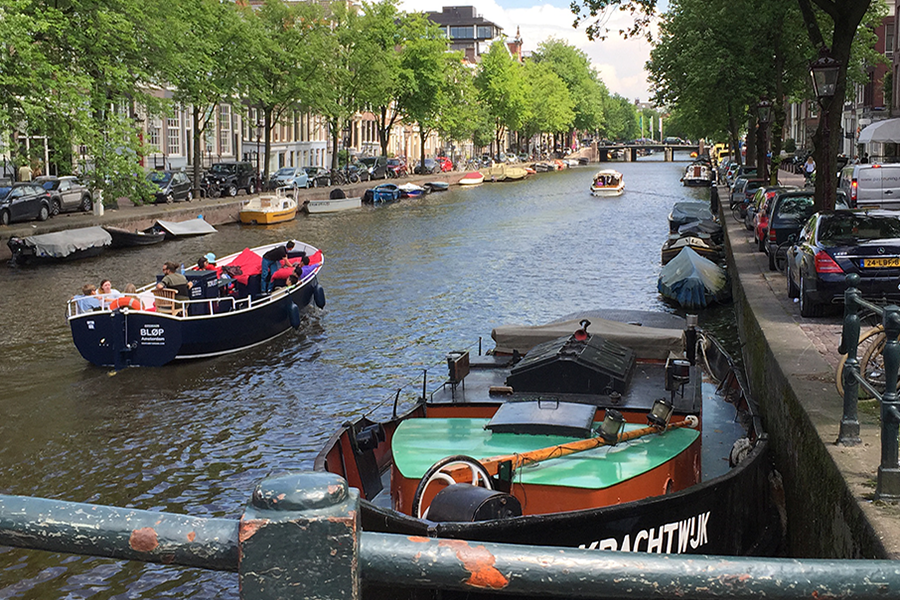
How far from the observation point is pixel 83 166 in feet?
123

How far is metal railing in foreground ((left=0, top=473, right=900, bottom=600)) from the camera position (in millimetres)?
1725

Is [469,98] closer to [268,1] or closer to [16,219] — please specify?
[268,1]

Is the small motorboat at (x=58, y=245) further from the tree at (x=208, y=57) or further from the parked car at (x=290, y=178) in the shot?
the parked car at (x=290, y=178)

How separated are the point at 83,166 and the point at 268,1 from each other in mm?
24294

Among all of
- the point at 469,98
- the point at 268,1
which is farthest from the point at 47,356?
the point at 469,98

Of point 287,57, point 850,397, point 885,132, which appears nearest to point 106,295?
point 850,397

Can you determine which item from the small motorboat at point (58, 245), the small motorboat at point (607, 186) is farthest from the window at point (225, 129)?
the small motorboat at point (58, 245)

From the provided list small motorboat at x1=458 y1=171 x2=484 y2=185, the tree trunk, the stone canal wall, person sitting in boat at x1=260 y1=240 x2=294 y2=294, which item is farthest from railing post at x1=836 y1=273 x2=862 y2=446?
small motorboat at x1=458 y1=171 x2=484 y2=185

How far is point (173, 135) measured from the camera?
6141 cm

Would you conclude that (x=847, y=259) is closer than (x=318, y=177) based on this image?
Yes

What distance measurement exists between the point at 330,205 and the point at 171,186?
9234 millimetres

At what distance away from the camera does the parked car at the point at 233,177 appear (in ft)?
178

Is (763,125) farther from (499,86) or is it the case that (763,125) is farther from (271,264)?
(499,86)

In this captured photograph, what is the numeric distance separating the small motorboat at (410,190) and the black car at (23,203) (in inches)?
1180
